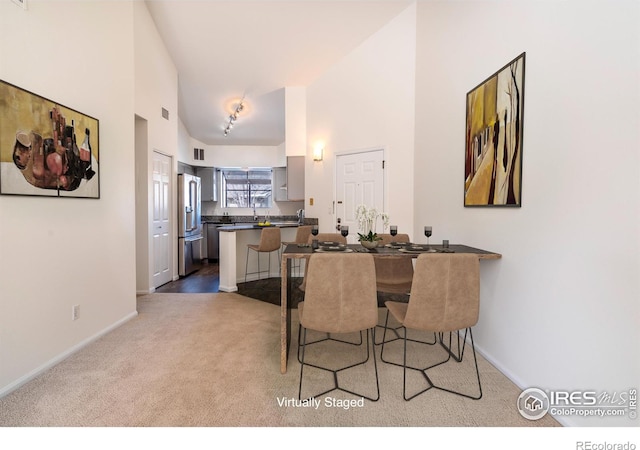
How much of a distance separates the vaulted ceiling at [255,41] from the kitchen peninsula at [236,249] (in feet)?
8.52

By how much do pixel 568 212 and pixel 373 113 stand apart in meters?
3.42

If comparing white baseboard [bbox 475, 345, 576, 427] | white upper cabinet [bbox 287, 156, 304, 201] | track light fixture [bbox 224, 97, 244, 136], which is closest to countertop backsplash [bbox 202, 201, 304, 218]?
white upper cabinet [bbox 287, 156, 304, 201]

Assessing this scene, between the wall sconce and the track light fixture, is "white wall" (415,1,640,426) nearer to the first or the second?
the wall sconce

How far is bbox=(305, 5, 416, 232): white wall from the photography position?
4.31 m

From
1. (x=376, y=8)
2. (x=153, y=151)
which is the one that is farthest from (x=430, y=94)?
(x=153, y=151)

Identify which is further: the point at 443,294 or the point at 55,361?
the point at 55,361

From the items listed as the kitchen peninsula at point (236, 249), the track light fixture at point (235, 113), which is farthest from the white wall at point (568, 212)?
the track light fixture at point (235, 113)

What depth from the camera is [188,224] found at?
18.0 ft

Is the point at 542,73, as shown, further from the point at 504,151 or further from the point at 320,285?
the point at 320,285

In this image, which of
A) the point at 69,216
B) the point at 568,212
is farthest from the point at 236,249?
the point at 568,212

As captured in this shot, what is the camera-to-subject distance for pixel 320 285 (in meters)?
1.94

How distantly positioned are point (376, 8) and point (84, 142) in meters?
3.81

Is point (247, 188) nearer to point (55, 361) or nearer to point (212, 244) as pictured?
point (212, 244)

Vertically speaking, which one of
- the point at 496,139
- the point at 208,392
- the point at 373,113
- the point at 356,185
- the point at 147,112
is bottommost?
the point at 208,392
